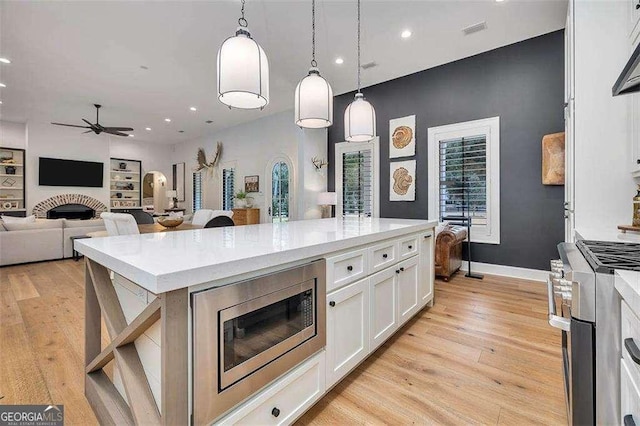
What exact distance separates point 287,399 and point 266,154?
21.9ft

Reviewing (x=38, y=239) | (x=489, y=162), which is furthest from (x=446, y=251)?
(x=38, y=239)

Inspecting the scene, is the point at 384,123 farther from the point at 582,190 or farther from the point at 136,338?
the point at 136,338

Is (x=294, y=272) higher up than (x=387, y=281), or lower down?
higher up

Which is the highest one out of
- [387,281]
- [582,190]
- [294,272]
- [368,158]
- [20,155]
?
[20,155]

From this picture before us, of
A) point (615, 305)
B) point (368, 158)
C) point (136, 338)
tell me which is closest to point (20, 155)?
point (368, 158)

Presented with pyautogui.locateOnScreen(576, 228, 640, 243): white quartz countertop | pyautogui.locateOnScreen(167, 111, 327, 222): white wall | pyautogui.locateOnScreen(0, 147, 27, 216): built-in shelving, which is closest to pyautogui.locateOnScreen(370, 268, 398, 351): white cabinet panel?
pyautogui.locateOnScreen(576, 228, 640, 243): white quartz countertop

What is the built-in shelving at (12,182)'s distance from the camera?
25.2 ft

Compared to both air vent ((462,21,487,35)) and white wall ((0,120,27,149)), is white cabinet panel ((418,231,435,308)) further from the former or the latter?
white wall ((0,120,27,149))

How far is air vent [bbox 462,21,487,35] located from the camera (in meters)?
3.60

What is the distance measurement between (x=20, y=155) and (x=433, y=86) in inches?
422

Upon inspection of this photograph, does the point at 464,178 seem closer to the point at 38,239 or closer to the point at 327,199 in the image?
the point at 327,199

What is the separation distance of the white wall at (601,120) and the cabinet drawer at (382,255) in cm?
185

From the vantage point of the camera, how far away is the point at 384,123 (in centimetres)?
533

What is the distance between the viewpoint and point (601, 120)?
251 cm
